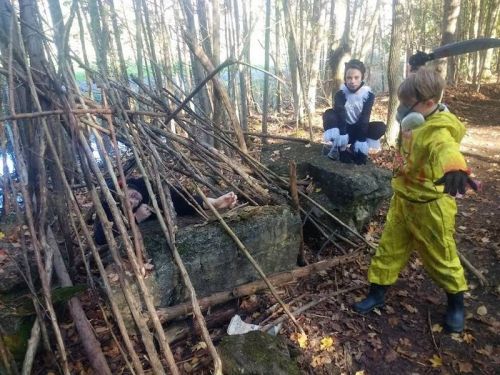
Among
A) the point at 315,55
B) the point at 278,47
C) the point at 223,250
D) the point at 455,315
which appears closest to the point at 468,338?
the point at 455,315

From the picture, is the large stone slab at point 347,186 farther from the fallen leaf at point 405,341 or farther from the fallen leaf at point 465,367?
the fallen leaf at point 465,367

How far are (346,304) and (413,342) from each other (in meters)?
0.69

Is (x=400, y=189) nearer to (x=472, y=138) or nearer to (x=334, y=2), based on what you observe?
(x=472, y=138)

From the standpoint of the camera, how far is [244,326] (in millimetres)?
3152

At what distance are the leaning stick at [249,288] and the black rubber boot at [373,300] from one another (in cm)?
58

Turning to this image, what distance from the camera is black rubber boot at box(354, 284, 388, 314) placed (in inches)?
133

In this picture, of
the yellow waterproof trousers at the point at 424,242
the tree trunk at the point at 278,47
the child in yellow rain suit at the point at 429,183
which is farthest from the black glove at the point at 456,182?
the tree trunk at the point at 278,47

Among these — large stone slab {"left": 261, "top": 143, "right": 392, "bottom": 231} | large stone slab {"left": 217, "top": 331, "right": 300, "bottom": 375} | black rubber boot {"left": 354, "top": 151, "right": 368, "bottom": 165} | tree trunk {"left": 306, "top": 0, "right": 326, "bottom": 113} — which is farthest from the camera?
tree trunk {"left": 306, "top": 0, "right": 326, "bottom": 113}

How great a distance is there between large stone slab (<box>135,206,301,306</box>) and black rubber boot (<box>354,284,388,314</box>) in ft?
2.90

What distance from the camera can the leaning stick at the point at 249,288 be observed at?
9.76 feet

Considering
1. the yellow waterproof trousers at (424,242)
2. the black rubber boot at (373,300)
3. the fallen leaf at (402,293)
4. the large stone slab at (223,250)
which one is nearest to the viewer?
the yellow waterproof trousers at (424,242)

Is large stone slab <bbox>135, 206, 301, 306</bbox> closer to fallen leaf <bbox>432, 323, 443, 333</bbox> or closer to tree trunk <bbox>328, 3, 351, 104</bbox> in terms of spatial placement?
fallen leaf <bbox>432, 323, 443, 333</bbox>

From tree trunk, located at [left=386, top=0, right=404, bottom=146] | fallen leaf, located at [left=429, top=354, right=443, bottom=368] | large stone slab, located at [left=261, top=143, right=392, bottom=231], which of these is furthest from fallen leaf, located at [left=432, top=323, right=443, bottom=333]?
tree trunk, located at [left=386, top=0, right=404, bottom=146]

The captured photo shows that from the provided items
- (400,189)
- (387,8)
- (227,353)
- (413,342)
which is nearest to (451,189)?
(400,189)
